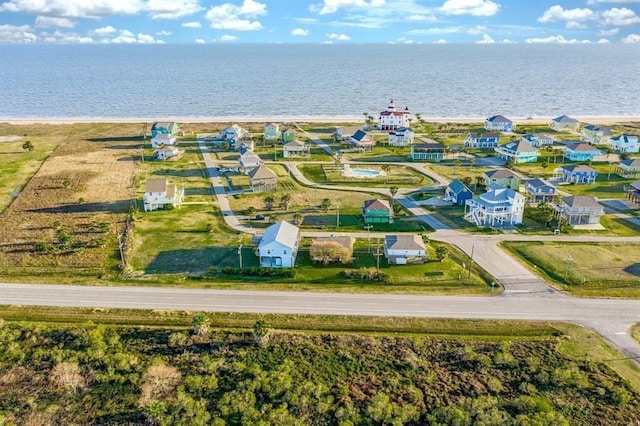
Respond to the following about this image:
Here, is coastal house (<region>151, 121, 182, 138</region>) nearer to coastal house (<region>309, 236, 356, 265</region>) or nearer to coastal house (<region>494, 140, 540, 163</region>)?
coastal house (<region>309, 236, 356, 265</region>)

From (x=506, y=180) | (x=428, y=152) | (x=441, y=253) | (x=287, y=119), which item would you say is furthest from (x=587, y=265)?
(x=287, y=119)

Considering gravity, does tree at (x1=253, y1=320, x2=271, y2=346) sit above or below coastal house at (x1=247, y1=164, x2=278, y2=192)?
below

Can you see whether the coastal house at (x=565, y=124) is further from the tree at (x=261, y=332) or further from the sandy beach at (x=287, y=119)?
the tree at (x=261, y=332)

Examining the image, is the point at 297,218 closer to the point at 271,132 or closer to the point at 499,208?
the point at 499,208

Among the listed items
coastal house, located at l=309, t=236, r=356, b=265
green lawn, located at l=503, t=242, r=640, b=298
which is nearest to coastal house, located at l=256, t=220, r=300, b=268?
coastal house, located at l=309, t=236, r=356, b=265

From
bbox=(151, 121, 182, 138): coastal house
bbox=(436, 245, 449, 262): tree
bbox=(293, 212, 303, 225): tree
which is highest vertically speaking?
bbox=(151, 121, 182, 138): coastal house

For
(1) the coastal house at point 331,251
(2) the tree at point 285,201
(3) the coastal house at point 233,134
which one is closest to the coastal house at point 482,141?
(3) the coastal house at point 233,134
